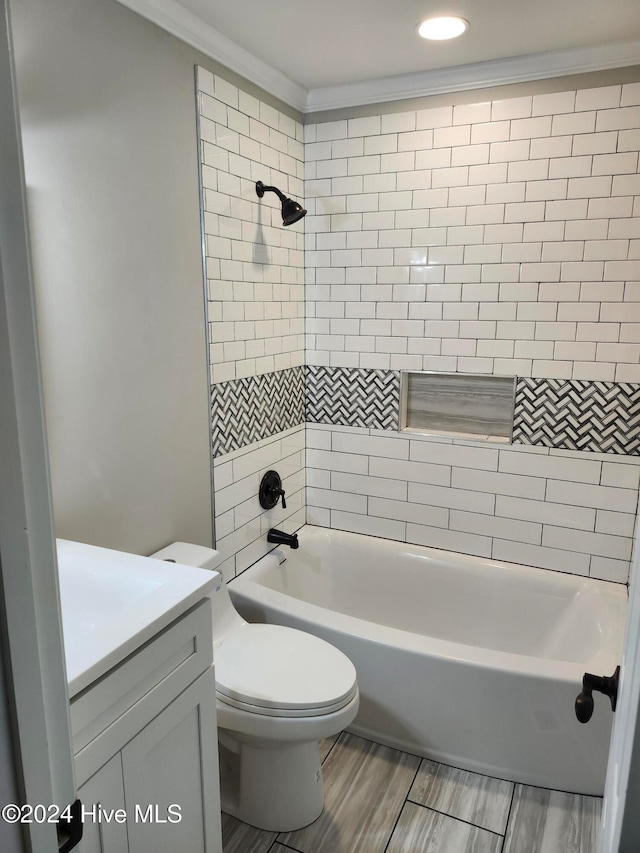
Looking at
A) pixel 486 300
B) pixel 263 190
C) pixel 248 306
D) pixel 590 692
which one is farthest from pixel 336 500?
pixel 590 692

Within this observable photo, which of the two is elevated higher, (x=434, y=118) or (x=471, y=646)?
(x=434, y=118)

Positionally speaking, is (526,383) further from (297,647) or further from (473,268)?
(297,647)

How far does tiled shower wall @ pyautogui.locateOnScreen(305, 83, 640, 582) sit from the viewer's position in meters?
2.31

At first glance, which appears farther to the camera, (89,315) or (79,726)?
(89,315)

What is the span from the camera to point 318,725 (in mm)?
1728

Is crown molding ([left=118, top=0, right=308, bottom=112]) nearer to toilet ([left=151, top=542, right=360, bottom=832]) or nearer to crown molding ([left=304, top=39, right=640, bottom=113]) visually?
crown molding ([left=304, top=39, right=640, bottom=113])

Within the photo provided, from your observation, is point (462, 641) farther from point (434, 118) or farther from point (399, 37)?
point (399, 37)

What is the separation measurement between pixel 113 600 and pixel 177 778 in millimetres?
423

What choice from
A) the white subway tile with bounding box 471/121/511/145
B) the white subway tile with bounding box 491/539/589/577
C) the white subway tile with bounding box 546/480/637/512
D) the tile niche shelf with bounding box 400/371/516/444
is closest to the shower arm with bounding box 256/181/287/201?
the white subway tile with bounding box 471/121/511/145

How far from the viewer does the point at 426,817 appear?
191cm

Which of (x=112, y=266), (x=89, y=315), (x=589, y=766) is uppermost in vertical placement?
(x=112, y=266)

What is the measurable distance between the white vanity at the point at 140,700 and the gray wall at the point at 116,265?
36 cm

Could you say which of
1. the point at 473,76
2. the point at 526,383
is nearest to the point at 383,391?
the point at 526,383

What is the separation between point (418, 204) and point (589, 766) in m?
2.23
